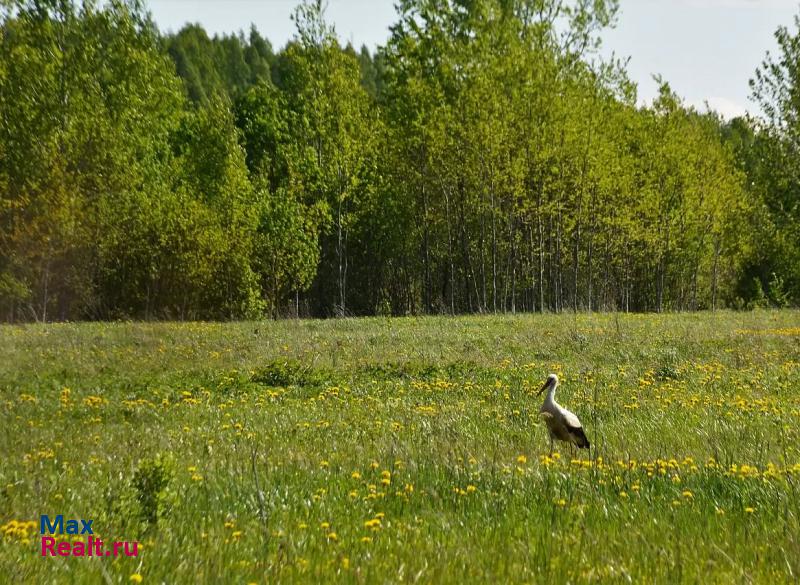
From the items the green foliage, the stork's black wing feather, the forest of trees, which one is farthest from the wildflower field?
the forest of trees

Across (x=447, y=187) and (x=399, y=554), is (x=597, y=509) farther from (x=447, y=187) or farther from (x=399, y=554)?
(x=447, y=187)

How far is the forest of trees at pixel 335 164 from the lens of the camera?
114 feet

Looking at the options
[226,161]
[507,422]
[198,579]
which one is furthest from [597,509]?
[226,161]

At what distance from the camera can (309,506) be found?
5.81 metres

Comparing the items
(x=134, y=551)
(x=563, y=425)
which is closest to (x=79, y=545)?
(x=134, y=551)

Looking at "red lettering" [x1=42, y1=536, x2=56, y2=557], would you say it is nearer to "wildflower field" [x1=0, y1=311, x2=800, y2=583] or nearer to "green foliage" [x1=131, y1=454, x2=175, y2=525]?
"wildflower field" [x1=0, y1=311, x2=800, y2=583]

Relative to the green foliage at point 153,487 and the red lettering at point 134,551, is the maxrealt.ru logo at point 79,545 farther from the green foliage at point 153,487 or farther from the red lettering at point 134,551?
the green foliage at point 153,487

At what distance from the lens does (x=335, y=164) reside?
43.5m

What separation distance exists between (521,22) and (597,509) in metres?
42.7

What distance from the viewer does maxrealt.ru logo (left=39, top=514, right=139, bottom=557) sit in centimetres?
430

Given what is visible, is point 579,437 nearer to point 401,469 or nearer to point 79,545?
point 401,469

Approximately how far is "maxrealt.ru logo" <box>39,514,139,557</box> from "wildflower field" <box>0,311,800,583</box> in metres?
0.10

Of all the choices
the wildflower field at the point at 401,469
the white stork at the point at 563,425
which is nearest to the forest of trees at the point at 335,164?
the wildflower field at the point at 401,469

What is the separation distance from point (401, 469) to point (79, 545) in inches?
133
